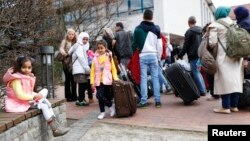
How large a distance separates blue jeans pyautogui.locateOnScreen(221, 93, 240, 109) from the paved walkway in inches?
7.1

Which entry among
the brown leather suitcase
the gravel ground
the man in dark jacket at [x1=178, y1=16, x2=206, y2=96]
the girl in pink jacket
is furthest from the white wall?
the girl in pink jacket

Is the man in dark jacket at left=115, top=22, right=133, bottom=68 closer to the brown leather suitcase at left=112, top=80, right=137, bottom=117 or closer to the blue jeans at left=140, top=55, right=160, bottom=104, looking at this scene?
the blue jeans at left=140, top=55, right=160, bottom=104

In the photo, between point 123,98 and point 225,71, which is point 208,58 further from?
point 123,98

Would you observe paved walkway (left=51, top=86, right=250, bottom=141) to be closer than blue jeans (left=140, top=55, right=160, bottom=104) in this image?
Yes

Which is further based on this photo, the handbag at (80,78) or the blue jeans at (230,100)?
the handbag at (80,78)

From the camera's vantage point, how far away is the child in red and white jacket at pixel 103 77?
6.52m

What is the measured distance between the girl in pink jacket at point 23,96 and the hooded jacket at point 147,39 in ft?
8.39

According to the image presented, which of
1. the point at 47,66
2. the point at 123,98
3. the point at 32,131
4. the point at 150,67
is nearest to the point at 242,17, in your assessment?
the point at 150,67

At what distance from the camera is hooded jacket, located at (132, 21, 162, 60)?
286 inches

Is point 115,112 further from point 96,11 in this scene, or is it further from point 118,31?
point 96,11

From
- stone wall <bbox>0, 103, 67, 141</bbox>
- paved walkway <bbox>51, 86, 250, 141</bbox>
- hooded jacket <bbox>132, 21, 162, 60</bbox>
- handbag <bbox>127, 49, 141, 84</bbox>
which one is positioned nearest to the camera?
stone wall <bbox>0, 103, 67, 141</bbox>

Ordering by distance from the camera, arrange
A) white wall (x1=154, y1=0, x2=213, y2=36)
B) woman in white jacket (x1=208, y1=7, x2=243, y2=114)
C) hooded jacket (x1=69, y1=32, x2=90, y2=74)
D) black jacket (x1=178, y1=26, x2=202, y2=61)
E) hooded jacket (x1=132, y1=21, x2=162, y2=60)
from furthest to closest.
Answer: white wall (x1=154, y1=0, x2=213, y2=36)
black jacket (x1=178, y1=26, x2=202, y2=61)
hooded jacket (x1=69, y1=32, x2=90, y2=74)
hooded jacket (x1=132, y1=21, x2=162, y2=60)
woman in white jacket (x1=208, y1=7, x2=243, y2=114)

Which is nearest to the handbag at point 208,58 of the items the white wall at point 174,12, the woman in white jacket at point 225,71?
the woman in white jacket at point 225,71

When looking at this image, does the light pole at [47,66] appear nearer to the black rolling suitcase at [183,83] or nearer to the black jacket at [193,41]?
the black rolling suitcase at [183,83]
